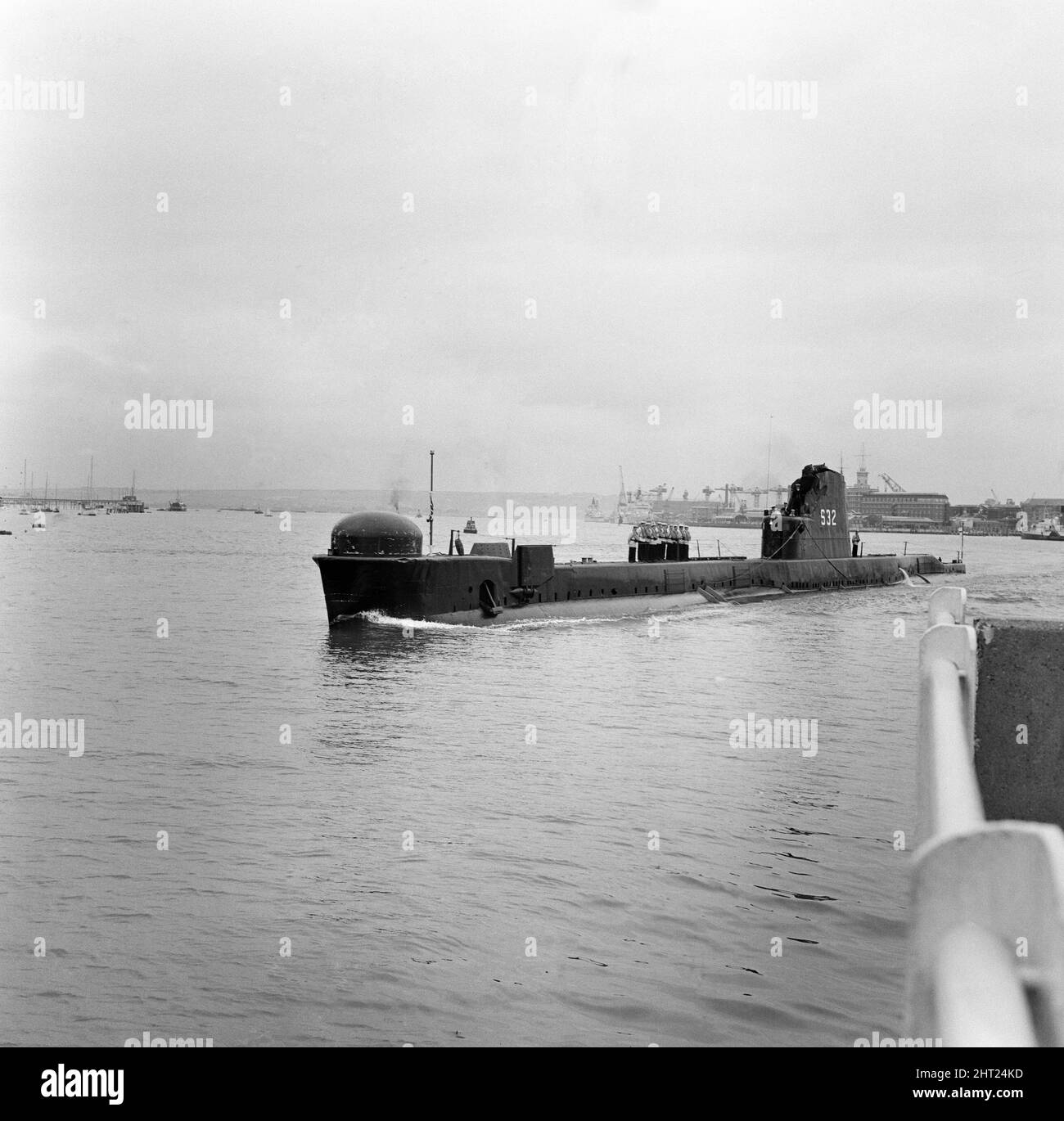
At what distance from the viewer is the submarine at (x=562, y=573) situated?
31.9 meters

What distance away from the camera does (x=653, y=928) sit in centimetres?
978

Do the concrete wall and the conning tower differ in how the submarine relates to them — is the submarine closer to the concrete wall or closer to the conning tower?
the conning tower

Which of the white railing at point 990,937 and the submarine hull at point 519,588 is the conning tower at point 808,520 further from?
the white railing at point 990,937

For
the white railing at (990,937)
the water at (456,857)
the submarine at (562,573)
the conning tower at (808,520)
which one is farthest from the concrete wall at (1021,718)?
the conning tower at (808,520)

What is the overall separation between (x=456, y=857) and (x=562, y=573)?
2504 centimetres

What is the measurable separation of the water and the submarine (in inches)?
214

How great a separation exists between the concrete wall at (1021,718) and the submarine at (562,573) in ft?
84.5

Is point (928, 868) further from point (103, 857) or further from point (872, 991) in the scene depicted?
point (103, 857)

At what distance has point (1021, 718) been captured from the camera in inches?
235

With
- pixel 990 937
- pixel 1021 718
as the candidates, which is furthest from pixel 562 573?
pixel 990 937

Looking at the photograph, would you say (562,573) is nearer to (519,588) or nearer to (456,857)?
(519,588)
